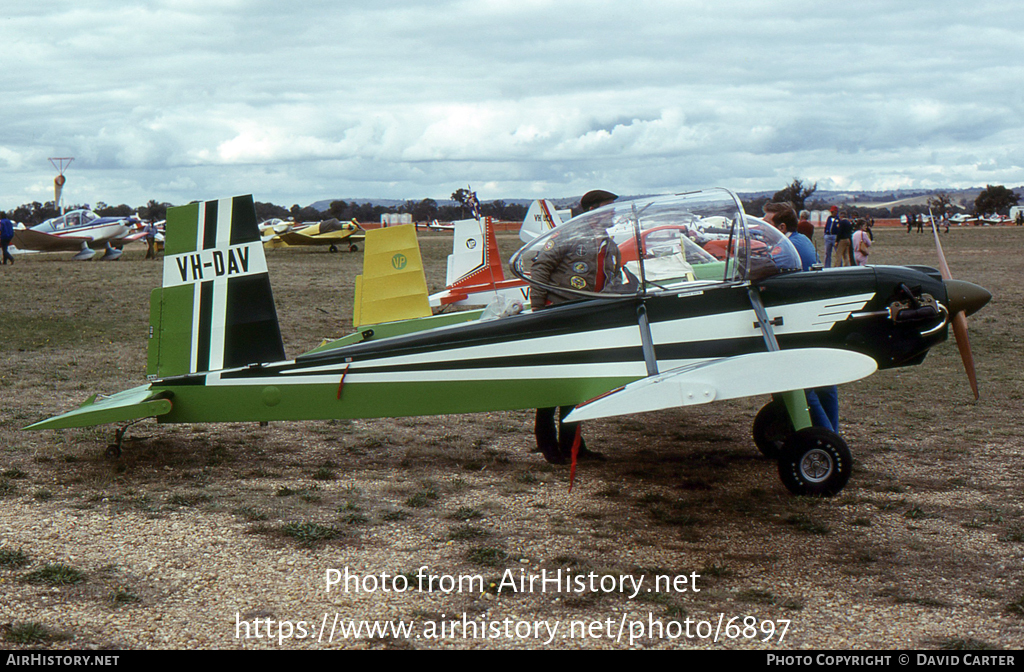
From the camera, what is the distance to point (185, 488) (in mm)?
5492

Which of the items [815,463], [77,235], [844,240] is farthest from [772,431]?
[77,235]

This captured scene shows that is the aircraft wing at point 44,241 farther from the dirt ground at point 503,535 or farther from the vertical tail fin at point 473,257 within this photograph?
the dirt ground at point 503,535

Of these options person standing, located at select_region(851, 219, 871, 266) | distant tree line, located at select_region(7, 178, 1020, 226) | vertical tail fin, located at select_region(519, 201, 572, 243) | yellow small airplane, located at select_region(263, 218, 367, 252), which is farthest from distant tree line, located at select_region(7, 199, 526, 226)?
person standing, located at select_region(851, 219, 871, 266)

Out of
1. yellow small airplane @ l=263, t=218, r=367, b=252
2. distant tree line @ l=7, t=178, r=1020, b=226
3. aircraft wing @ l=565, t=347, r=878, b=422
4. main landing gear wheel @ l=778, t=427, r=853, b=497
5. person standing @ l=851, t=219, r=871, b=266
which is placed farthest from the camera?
distant tree line @ l=7, t=178, r=1020, b=226

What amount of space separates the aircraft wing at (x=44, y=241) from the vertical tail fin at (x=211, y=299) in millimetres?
29615

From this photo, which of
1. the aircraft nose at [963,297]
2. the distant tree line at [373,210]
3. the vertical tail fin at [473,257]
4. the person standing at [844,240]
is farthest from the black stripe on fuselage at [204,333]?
the distant tree line at [373,210]

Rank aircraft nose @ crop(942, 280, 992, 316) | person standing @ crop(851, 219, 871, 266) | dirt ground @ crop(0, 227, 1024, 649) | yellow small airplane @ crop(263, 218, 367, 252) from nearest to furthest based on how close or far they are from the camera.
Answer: dirt ground @ crop(0, 227, 1024, 649) → aircraft nose @ crop(942, 280, 992, 316) → person standing @ crop(851, 219, 871, 266) → yellow small airplane @ crop(263, 218, 367, 252)

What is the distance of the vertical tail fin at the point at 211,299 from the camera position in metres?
5.79

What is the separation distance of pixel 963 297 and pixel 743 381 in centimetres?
236

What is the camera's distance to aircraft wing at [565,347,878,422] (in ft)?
14.4

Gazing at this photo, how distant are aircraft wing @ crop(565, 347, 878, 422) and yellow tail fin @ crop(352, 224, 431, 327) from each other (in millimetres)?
6289

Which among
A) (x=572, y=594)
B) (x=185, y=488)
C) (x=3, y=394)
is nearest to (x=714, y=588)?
(x=572, y=594)

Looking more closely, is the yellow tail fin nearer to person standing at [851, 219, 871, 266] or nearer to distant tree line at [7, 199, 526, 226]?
person standing at [851, 219, 871, 266]

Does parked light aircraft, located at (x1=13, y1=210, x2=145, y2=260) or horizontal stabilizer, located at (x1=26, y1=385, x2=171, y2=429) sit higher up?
parked light aircraft, located at (x1=13, y1=210, x2=145, y2=260)
